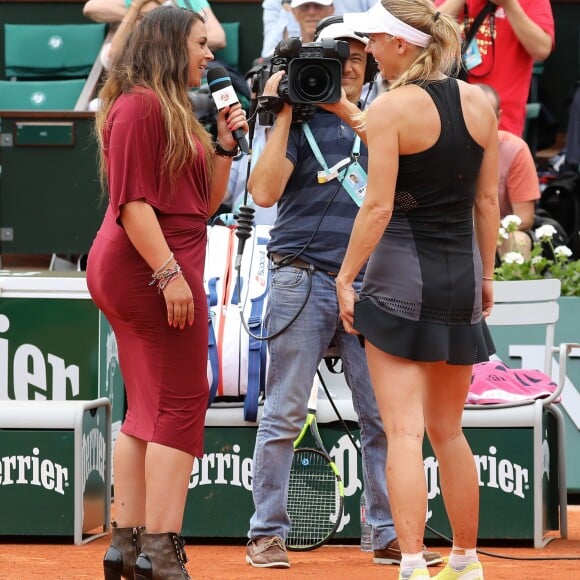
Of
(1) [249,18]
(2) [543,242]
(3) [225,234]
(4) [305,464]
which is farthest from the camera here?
(1) [249,18]

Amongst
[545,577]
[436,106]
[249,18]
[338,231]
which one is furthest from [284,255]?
[249,18]

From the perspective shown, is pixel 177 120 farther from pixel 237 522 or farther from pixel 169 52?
pixel 237 522

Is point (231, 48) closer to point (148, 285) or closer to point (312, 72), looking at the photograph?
point (312, 72)

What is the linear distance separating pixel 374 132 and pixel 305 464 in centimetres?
179

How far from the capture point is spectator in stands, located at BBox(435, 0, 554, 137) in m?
8.20

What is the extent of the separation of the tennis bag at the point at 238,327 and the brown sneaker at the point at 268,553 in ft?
2.06

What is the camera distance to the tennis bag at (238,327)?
529 centimetres

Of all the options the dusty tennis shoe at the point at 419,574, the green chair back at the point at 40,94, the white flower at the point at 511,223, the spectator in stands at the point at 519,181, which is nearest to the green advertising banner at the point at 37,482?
the dusty tennis shoe at the point at 419,574

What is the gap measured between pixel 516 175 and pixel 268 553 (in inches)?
143

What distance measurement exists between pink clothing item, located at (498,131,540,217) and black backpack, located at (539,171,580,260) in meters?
0.83

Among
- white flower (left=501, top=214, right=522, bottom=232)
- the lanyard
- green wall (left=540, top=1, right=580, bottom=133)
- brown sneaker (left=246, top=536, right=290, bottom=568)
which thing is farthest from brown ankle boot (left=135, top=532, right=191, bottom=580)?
green wall (left=540, top=1, right=580, bottom=133)

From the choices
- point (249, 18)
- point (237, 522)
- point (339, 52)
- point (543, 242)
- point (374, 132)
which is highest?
point (249, 18)

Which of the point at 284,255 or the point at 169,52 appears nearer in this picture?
the point at 169,52

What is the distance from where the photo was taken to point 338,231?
474cm
